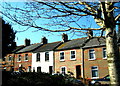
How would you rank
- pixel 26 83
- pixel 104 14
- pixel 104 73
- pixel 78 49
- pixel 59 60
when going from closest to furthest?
1. pixel 104 14
2. pixel 26 83
3. pixel 104 73
4. pixel 78 49
5. pixel 59 60

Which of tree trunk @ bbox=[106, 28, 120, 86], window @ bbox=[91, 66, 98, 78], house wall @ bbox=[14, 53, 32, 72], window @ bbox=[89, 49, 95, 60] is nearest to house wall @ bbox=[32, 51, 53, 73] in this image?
house wall @ bbox=[14, 53, 32, 72]

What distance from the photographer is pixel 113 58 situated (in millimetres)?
5883

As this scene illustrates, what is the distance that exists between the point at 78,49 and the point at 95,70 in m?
4.76

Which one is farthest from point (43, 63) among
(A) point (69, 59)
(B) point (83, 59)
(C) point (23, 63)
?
(B) point (83, 59)

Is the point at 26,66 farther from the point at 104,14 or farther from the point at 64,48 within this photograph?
the point at 104,14

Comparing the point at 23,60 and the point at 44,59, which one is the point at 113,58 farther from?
the point at 23,60

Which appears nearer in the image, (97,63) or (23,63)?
(97,63)

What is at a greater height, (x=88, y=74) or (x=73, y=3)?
(x=73, y=3)

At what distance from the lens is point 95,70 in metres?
28.7

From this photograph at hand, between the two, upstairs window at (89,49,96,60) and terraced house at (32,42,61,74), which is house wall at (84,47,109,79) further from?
terraced house at (32,42,61,74)

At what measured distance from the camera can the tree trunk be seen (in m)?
5.79

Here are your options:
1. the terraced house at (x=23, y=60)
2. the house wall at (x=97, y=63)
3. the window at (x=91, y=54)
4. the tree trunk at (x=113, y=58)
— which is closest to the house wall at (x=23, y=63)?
the terraced house at (x=23, y=60)

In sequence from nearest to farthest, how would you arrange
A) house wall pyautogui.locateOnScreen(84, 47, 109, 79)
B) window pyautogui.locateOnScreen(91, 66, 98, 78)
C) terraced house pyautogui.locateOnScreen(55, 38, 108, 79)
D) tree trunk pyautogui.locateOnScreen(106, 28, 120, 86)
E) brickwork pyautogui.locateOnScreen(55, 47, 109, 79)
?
tree trunk pyautogui.locateOnScreen(106, 28, 120, 86) < house wall pyautogui.locateOnScreen(84, 47, 109, 79) < brickwork pyautogui.locateOnScreen(55, 47, 109, 79) < terraced house pyautogui.locateOnScreen(55, 38, 108, 79) < window pyautogui.locateOnScreen(91, 66, 98, 78)

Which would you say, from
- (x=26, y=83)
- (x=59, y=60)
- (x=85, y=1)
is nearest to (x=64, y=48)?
(x=59, y=60)
